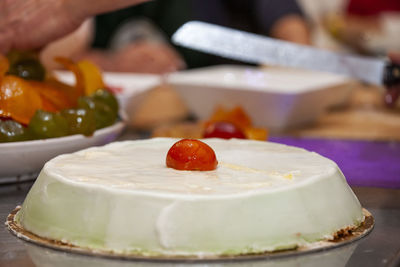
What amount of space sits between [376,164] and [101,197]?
0.81m

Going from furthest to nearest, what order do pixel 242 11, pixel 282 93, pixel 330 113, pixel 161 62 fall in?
1. pixel 242 11
2. pixel 161 62
3. pixel 330 113
4. pixel 282 93

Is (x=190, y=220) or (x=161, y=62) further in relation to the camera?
(x=161, y=62)

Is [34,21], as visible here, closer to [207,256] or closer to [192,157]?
[192,157]

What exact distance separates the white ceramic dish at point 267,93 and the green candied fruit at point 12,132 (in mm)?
814

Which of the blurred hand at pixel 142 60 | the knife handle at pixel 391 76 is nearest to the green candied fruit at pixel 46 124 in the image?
the knife handle at pixel 391 76

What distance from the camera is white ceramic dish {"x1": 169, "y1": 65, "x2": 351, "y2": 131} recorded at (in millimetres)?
1961

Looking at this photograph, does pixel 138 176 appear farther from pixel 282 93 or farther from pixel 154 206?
pixel 282 93

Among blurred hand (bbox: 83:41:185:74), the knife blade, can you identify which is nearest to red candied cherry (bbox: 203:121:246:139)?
the knife blade

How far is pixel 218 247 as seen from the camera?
88cm

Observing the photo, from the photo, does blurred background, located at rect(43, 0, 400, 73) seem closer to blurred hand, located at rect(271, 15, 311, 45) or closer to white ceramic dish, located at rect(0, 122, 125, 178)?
blurred hand, located at rect(271, 15, 311, 45)

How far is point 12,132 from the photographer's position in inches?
49.7

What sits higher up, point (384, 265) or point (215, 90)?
point (384, 265)

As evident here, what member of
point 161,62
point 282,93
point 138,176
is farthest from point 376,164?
point 161,62

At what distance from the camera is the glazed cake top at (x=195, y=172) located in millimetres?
935
